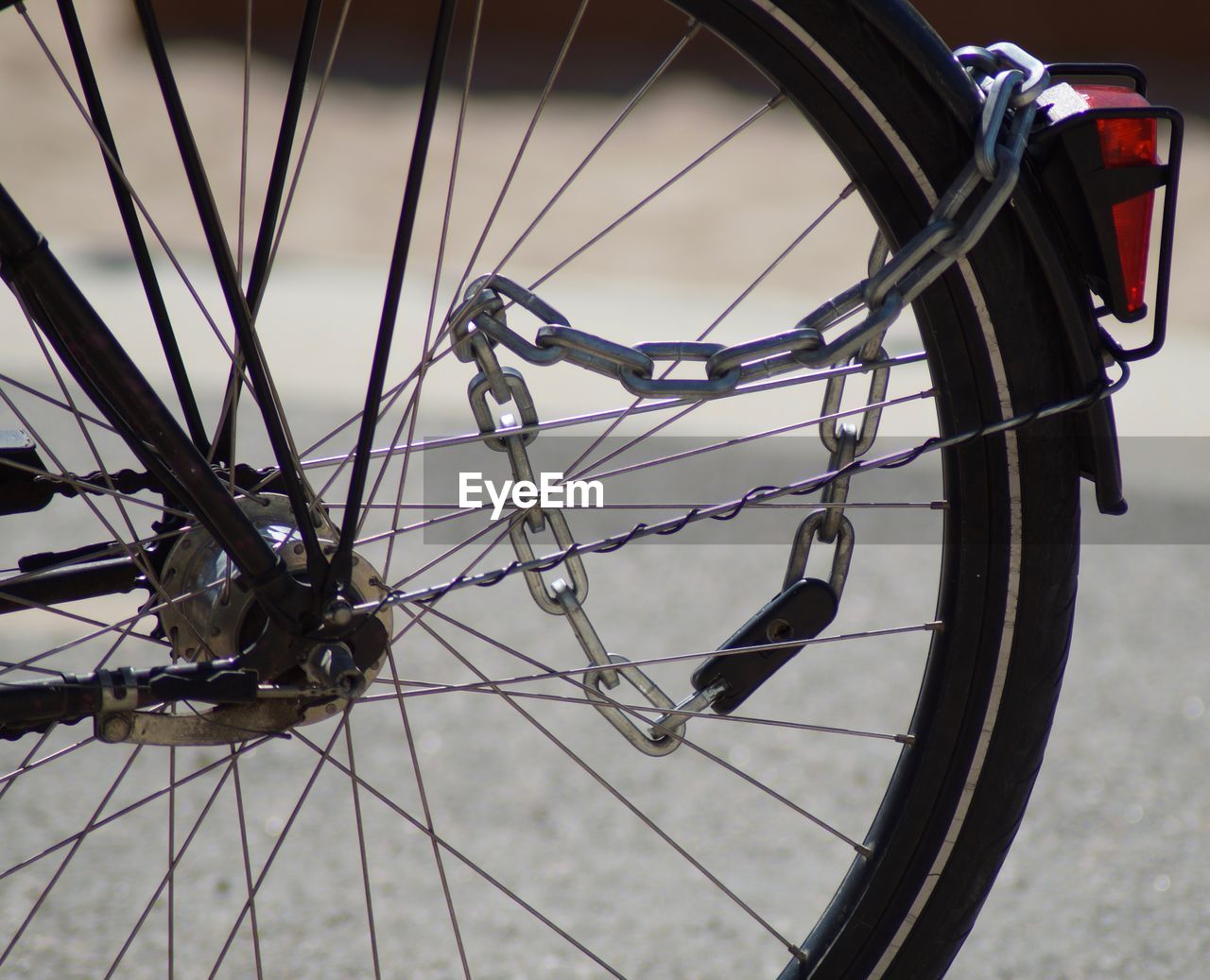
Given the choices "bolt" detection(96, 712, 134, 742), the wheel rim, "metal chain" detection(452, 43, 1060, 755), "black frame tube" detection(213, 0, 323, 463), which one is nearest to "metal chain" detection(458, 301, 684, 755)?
"metal chain" detection(452, 43, 1060, 755)

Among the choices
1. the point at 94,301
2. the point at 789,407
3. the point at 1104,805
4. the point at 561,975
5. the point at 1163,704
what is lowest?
the point at 561,975

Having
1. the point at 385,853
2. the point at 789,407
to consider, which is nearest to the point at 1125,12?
the point at 789,407

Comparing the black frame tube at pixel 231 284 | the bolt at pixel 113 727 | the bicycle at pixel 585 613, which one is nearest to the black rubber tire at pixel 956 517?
the bicycle at pixel 585 613

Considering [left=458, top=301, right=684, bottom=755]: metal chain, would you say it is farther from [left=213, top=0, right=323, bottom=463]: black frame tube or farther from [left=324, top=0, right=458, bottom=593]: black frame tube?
[left=213, top=0, right=323, bottom=463]: black frame tube

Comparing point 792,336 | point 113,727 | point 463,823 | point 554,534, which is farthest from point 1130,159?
point 463,823

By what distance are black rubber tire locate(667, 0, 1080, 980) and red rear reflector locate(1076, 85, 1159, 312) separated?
0.08 metres

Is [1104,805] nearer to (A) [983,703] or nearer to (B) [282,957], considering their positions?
(A) [983,703]

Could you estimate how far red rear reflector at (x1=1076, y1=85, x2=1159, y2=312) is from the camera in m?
1.22

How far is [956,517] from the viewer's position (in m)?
1.36

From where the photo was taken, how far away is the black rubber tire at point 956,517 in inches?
47.7

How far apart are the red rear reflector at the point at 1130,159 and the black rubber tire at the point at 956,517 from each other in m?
0.08

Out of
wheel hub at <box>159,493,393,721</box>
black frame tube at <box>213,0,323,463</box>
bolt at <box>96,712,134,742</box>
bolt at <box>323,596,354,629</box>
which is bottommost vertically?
bolt at <box>96,712,134,742</box>

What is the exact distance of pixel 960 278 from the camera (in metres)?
1.26

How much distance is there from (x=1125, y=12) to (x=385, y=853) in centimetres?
932
